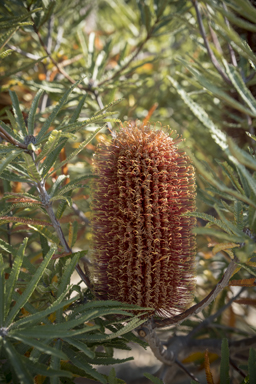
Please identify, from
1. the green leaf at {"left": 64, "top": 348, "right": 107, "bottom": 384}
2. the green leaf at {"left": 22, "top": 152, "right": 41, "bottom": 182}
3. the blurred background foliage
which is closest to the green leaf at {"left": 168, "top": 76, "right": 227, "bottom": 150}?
the blurred background foliage

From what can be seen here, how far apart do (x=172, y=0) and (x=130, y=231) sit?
0.87 m

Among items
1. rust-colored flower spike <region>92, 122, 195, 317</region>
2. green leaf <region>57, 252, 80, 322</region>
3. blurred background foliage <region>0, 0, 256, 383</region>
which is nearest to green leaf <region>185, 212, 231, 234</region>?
blurred background foliage <region>0, 0, 256, 383</region>

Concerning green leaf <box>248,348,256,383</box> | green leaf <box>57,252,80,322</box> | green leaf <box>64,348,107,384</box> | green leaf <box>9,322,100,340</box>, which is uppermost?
green leaf <box>57,252,80,322</box>

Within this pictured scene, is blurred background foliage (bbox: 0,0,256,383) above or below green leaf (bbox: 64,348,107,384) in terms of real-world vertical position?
above

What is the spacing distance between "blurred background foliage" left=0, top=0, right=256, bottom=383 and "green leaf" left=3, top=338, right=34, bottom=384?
0.23 metres

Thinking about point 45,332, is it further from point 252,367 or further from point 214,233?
point 252,367

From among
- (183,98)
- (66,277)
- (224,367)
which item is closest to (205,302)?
(224,367)

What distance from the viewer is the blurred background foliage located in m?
0.43

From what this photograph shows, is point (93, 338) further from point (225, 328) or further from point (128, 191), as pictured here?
point (225, 328)

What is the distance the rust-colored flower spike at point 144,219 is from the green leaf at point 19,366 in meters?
0.21

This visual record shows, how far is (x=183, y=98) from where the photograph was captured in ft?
1.59

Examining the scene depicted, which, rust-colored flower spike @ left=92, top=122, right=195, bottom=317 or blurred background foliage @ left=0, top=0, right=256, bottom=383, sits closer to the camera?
blurred background foliage @ left=0, top=0, right=256, bottom=383

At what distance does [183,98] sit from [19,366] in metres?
0.45

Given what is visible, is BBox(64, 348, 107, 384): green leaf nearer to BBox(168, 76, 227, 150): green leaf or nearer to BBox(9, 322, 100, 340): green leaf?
BBox(9, 322, 100, 340): green leaf
